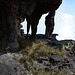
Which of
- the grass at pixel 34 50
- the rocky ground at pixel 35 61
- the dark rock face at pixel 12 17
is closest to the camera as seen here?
the rocky ground at pixel 35 61

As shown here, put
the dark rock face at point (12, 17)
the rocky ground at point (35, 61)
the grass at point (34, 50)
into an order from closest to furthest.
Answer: the rocky ground at point (35, 61) < the grass at point (34, 50) < the dark rock face at point (12, 17)

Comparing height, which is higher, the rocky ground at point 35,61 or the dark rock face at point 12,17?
the dark rock face at point 12,17

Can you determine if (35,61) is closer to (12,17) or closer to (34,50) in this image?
(34,50)

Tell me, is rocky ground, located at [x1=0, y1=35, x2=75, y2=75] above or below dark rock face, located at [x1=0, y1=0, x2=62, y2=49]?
below

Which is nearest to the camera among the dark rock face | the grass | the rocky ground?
the rocky ground

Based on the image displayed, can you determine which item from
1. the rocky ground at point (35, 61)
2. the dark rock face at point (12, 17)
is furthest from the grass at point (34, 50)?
the dark rock face at point (12, 17)

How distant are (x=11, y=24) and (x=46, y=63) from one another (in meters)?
3.61

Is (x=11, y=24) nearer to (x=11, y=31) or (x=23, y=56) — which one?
(x=11, y=31)

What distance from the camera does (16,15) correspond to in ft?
32.9

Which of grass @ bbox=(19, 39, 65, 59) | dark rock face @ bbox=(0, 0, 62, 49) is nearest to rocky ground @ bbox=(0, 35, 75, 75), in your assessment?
grass @ bbox=(19, 39, 65, 59)

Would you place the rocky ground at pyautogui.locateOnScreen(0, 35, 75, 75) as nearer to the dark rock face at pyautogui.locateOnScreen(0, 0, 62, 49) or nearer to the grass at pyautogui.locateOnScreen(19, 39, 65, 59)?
the grass at pyautogui.locateOnScreen(19, 39, 65, 59)

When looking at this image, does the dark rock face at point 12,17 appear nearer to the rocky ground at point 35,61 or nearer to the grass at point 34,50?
the grass at point 34,50

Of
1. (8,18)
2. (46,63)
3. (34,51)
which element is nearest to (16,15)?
(8,18)

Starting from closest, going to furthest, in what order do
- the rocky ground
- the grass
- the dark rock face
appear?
the rocky ground
the grass
the dark rock face
